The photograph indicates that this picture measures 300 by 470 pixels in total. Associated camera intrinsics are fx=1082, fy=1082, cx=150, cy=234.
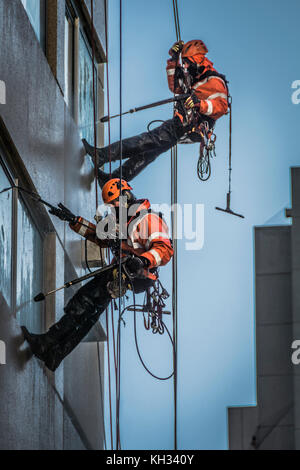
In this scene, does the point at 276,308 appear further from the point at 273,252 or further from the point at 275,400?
the point at 275,400

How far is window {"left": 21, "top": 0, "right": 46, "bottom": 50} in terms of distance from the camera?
11.9m

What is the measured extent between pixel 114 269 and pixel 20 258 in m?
1.12

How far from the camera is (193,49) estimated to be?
13.2 metres

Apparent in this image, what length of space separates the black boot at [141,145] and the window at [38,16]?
1956mm

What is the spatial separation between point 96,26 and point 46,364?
591 cm

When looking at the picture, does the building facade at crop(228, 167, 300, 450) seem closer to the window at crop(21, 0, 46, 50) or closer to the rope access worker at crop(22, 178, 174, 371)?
the rope access worker at crop(22, 178, 174, 371)

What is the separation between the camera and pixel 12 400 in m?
9.93

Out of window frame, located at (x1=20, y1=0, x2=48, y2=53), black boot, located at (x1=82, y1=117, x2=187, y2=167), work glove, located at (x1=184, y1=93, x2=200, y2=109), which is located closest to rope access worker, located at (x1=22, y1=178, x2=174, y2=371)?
work glove, located at (x1=184, y1=93, x2=200, y2=109)

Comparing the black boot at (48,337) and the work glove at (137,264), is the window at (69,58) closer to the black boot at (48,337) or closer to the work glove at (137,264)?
the black boot at (48,337)

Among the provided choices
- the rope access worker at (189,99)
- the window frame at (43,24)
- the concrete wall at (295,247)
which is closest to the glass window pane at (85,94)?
the rope access worker at (189,99)

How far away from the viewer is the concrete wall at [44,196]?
399 inches

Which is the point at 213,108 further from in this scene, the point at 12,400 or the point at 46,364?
the point at 12,400

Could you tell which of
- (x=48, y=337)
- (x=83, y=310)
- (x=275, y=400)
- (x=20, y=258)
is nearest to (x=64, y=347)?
(x=48, y=337)

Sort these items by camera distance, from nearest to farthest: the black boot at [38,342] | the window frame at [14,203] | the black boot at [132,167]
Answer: the window frame at [14,203]
the black boot at [38,342]
the black boot at [132,167]
